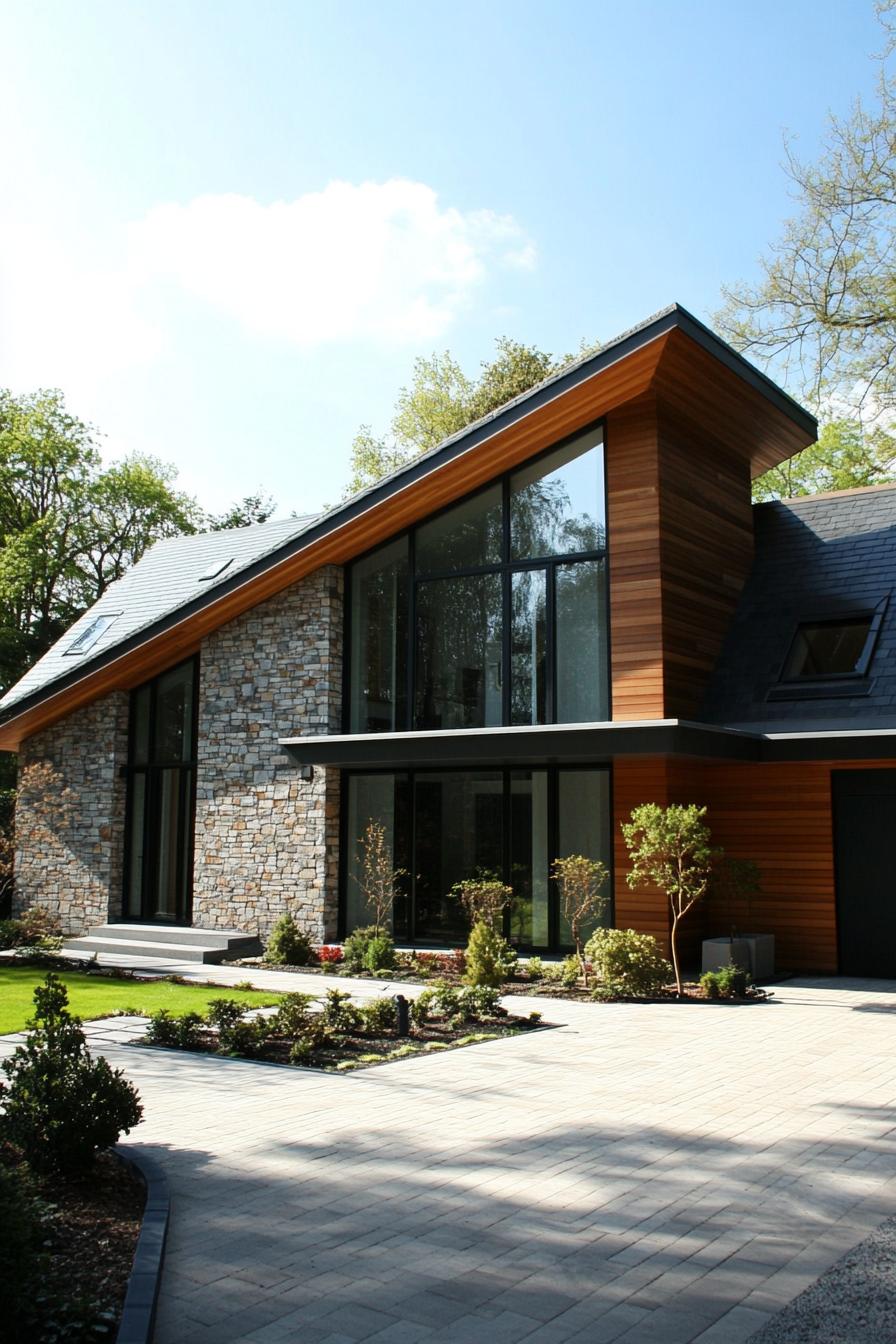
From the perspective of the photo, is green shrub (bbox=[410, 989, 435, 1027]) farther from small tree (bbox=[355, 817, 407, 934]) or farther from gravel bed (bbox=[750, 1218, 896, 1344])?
gravel bed (bbox=[750, 1218, 896, 1344])

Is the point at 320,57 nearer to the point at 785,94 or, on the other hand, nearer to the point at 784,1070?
the point at 785,94

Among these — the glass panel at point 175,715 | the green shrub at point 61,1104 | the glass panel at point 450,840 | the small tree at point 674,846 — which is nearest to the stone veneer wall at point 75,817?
the glass panel at point 175,715

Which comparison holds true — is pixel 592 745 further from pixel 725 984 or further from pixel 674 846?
pixel 725 984

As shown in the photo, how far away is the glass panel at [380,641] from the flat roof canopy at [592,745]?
0.88 meters

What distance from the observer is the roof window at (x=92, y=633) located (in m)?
19.4

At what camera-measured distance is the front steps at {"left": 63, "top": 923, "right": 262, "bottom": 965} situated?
14164mm

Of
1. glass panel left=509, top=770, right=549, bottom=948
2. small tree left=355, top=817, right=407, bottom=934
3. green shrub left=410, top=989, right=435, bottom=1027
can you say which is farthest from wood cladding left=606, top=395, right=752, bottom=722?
green shrub left=410, top=989, right=435, bottom=1027

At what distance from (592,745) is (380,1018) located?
4.14 meters

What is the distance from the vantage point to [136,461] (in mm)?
40031

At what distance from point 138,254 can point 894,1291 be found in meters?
11.3

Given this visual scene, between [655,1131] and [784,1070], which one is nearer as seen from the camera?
[655,1131]

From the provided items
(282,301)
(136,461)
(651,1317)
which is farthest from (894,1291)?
(136,461)

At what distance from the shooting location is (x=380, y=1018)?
8.59 metres

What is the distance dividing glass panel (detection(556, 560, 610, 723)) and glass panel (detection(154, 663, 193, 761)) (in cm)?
609
